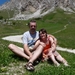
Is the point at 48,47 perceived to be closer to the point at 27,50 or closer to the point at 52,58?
the point at 52,58

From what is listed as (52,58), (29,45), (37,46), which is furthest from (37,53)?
(29,45)

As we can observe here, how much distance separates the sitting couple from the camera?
1508cm

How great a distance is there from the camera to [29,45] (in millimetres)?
16031

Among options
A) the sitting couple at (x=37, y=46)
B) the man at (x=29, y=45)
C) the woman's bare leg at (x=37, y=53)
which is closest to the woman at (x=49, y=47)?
the sitting couple at (x=37, y=46)

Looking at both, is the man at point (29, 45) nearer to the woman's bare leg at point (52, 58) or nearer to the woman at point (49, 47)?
Result: the woman at point (49, 47)

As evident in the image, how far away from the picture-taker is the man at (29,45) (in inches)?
595

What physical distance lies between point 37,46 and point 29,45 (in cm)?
88

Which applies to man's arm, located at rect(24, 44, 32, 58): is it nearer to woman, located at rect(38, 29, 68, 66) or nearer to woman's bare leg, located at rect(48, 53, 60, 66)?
woman, located at rect(38, 29, 68, 66)

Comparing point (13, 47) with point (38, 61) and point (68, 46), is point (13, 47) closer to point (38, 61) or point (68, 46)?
point (38, 61)

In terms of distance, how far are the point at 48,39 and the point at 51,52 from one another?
101 cm

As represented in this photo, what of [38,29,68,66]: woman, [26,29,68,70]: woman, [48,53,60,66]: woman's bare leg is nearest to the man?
[26,29,68,70]: woman

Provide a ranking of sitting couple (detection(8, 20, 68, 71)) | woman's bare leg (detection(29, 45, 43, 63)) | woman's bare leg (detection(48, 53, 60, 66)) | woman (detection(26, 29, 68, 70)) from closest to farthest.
→ 1. woman's bare leg (detection(29, 45, 43, 63))
2. woman's bare leg (detection(48, 53, 60, 66))
3. sitting couple (detection(8, 20, 68, 71))
4. woman (detection(26, 29, 68, 70))

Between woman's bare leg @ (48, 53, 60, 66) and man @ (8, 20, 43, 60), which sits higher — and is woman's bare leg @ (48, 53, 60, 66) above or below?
below

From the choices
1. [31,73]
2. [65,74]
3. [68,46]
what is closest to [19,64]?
[31,73]
